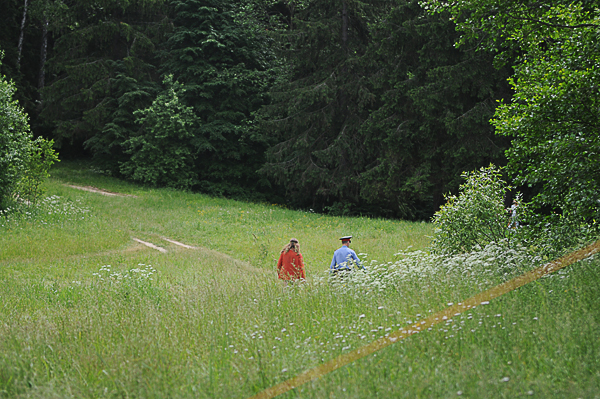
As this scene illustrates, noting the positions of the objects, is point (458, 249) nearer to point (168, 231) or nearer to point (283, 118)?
point (168, 231)

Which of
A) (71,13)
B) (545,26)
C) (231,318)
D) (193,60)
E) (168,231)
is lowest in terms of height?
(168,231)

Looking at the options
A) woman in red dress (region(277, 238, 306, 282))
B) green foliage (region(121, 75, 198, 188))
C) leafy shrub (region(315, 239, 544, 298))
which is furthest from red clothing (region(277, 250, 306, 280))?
green foliage (region(121, 75, 198, 188))

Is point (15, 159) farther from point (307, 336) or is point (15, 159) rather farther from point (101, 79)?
point (307, 336)

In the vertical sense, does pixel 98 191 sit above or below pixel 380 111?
below

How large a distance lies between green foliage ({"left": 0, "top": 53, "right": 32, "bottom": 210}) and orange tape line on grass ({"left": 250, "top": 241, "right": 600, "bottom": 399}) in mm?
17369

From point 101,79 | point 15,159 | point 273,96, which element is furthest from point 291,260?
point 101,79

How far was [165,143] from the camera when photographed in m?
30.1

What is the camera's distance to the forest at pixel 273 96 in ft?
73.9

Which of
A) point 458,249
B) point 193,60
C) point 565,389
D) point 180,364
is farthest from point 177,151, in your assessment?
point 565,389

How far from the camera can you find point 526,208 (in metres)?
7.19

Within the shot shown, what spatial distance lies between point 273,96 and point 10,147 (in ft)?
50.7

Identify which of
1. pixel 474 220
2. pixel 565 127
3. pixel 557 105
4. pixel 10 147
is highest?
pixel 557 105

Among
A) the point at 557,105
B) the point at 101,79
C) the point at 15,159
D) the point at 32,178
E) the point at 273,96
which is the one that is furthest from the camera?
the point at 101,79

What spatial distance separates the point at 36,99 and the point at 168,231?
26.2m
